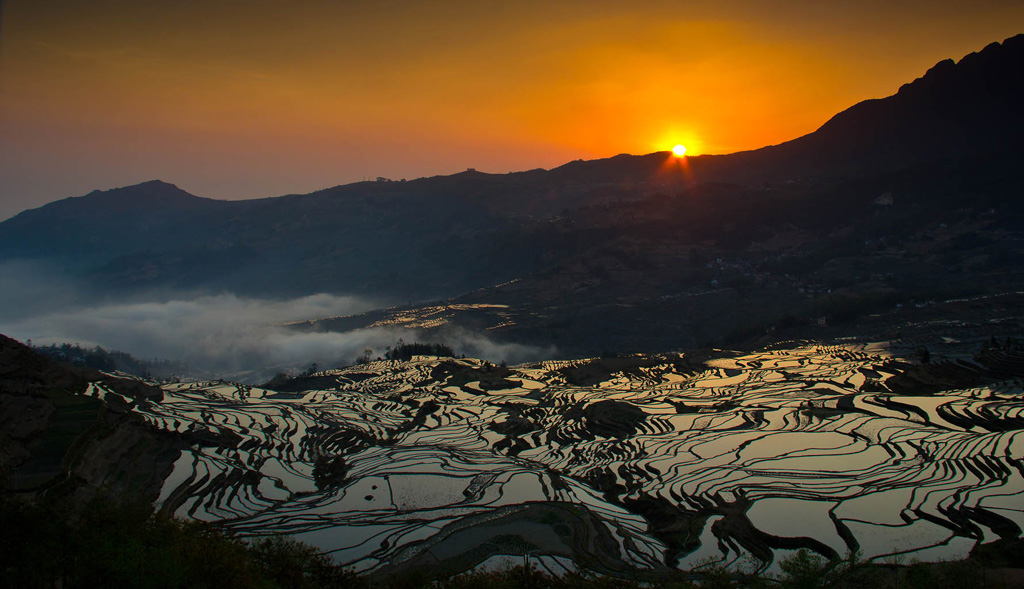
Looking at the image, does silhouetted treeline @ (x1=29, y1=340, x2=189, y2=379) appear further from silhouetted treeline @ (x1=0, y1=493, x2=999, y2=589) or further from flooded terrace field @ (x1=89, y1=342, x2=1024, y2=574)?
silhouetted treeline @ (x1=0, y1=493, x2=999, y2=589)

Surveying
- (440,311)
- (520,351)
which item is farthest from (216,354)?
(520,351)

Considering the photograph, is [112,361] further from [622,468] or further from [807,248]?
[807,248]

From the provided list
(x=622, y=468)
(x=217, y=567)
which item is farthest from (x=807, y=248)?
(x=217, y=567)

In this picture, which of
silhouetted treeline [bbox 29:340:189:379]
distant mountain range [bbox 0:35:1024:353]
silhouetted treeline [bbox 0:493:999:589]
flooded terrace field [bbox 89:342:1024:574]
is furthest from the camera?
distant mountain range [bbox 0:35:1024:353]

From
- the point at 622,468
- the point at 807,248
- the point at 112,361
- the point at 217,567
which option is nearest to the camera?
the point at 217,567

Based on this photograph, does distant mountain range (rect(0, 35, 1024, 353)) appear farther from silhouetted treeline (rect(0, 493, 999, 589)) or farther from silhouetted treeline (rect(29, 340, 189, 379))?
silhouetted treeline (rect(0, 493, 999, 589))

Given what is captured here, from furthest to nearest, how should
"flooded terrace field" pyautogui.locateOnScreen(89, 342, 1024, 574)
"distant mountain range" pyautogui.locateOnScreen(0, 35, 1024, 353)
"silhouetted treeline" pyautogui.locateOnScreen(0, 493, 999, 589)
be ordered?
"distant mountain range" pyautogui.locateOnScreen(0, 35, 1024, 353)
"flooded terrace field" pyautogui.locateOnScreen(89, 342, 1024, 574)
"silhouetted treeline" pyautogui.locateOnScreen(0, 493, 999, 589)

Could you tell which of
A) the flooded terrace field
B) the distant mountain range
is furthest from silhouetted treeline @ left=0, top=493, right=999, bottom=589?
the distant mountain range

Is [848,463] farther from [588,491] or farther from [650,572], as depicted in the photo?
[650,572]

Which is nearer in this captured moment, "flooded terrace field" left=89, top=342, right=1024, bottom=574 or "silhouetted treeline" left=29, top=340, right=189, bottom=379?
"flooded terrace field" left=89, top=342, right=1024, bottom=574
